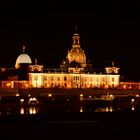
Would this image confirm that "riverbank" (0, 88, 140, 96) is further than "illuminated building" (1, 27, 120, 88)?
No

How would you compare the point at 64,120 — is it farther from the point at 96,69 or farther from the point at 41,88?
the point at 96,69

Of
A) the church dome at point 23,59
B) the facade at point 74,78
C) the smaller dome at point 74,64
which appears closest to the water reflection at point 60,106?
the facade at point 74,78

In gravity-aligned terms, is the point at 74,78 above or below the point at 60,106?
above

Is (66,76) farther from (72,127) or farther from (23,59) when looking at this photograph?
(72,127)

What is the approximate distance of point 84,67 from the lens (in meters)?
98.4

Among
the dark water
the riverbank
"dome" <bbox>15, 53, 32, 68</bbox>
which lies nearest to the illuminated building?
"dome" <bbox>15, 53, 32, 68</bbox>

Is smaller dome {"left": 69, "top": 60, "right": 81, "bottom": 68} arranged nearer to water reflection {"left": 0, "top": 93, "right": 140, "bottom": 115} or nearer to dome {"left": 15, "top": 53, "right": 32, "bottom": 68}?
dome {"left": 15, "top": 53, "right": 32, "bottom": 68}

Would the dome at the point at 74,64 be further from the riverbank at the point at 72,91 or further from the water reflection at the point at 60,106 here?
the water reflection at the point at 60,106

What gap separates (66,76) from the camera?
94.5 m

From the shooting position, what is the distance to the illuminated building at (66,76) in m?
91.6

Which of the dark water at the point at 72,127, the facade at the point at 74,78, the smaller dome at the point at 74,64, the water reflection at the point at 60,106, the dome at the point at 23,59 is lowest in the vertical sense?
the dark water at the point at 72,127

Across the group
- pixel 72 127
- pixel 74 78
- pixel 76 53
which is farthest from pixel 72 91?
pixel 72 127

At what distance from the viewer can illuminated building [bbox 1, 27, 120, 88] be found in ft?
301

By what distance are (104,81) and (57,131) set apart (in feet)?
217
